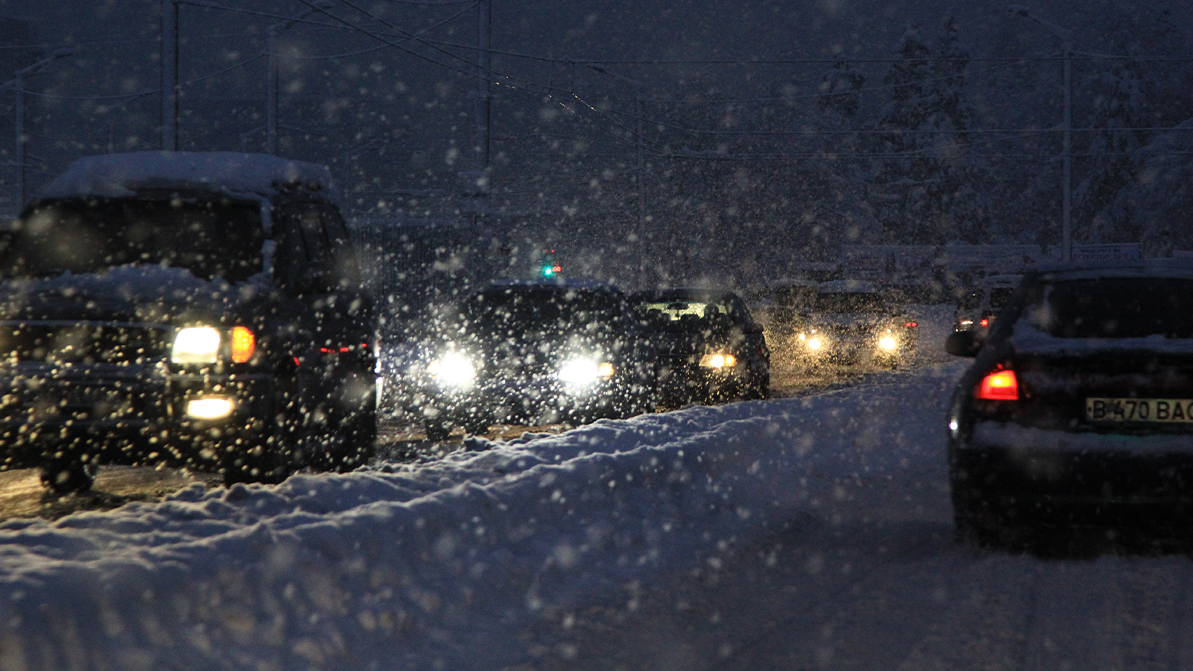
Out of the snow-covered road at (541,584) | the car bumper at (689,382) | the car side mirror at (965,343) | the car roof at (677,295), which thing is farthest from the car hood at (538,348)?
the car roof at (677,295)

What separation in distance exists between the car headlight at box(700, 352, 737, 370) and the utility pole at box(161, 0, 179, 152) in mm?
10909

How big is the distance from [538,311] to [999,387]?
25.9ft

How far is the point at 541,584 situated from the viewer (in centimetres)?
646

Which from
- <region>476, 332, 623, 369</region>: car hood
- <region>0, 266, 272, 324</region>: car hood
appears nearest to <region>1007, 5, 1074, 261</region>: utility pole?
<region>476, 332, 623, 369</region>: car hood

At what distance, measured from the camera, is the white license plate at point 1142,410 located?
6.48 meters

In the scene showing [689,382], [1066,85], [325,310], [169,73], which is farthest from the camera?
[1066,85]

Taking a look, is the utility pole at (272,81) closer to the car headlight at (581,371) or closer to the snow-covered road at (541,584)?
the car headlight at (581,371)

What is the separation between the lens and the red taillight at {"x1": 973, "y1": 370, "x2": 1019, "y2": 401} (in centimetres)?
679

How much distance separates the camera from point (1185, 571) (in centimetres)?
662

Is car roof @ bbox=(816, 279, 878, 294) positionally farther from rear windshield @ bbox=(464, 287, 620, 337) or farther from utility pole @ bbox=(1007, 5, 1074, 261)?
rear windshield @ bbox=(464, 287, 620, 337)

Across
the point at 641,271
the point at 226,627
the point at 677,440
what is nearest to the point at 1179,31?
the point at 641,271

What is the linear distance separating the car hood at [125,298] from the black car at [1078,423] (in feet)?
14.9

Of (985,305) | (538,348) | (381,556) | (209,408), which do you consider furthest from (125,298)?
(985,305)

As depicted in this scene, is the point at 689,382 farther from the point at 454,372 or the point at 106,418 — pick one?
the point at 106,418
